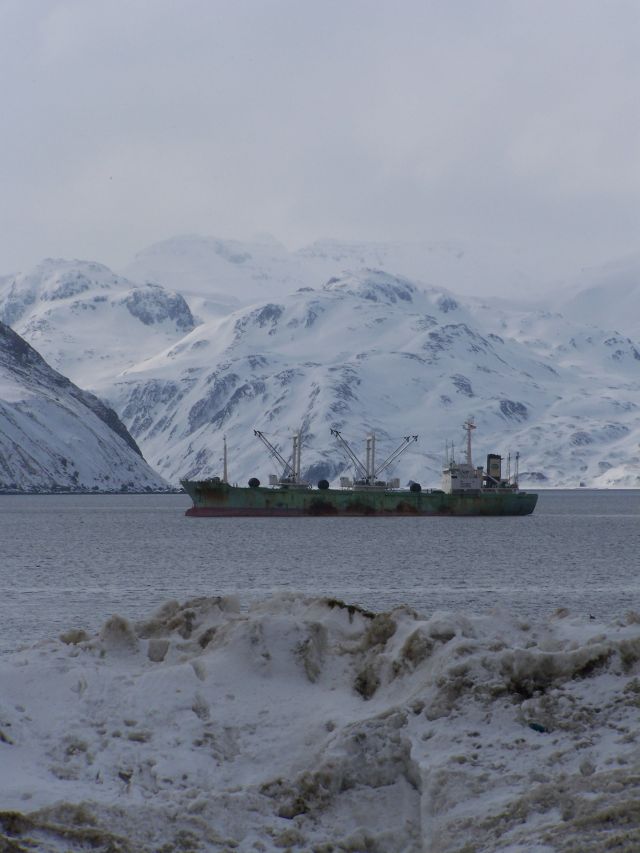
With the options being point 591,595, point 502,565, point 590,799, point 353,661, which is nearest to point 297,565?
point 502,565

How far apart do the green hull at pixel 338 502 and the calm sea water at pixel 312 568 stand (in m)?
22.9

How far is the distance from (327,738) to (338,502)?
16193 cm

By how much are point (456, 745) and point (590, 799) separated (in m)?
2.33

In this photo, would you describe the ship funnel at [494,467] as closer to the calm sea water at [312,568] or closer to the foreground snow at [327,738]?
the calm sea water at [312,568]

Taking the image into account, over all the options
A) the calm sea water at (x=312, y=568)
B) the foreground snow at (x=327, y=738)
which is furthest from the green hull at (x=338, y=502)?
the foreground snow at (x=327, y=738)

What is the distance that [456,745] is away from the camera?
15.7m

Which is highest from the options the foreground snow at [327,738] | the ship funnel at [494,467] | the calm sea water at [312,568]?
the ship funnel at [494,467]

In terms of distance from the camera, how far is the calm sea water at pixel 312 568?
184ft

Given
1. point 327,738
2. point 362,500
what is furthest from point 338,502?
point 327,738

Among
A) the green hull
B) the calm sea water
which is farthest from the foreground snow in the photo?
the green hull

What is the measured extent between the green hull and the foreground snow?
156 m

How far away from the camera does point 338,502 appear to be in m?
178

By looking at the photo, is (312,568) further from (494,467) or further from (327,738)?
(494,467)

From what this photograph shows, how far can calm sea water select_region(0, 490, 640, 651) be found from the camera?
5594 centimetres
